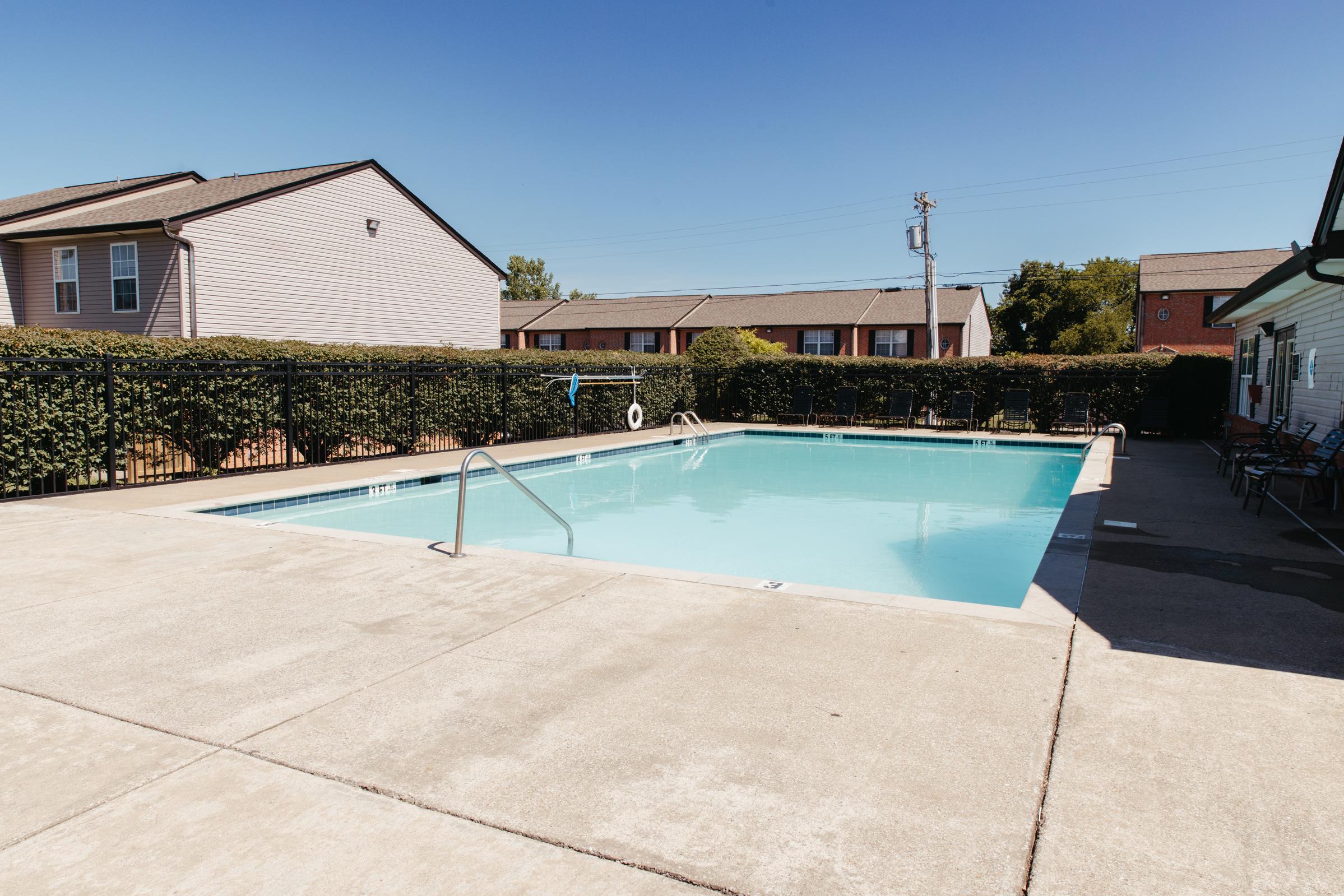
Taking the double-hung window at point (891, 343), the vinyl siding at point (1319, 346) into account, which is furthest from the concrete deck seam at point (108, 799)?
the double-hung window at point (891, 343)

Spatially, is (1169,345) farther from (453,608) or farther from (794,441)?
(453,608)

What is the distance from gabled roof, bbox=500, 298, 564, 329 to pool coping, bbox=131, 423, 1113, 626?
107 ft

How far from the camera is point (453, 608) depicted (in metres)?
4.66

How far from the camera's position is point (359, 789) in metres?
2.64

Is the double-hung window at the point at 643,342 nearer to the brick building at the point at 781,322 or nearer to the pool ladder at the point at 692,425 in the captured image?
the brick building at the point at 781,322

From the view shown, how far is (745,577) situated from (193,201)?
16.3m

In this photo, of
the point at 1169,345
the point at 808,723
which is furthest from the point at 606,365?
the point at 1169,345

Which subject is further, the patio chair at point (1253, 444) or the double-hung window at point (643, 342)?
the double-hung window at point (643, 342)

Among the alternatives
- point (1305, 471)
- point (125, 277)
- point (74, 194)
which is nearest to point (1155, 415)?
point (1305, 471)

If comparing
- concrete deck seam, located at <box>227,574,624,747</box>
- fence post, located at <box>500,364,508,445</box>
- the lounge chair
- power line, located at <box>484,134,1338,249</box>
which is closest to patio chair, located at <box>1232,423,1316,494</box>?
the lounge chair

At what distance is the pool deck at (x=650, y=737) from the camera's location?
224cm

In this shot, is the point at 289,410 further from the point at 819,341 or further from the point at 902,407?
the point at 819,341

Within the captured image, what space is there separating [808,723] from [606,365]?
47.8 feet

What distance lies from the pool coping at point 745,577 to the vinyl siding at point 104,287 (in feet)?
28.1
